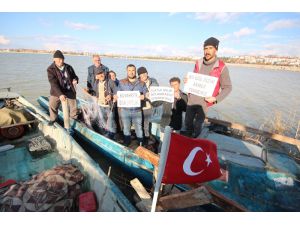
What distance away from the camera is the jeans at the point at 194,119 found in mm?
4605

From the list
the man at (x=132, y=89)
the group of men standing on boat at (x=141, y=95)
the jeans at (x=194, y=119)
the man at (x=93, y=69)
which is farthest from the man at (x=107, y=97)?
the jeans at (x=194, y=119)

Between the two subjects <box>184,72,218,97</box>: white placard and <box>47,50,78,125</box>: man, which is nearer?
<box>184,72,218,97</box>: white placard

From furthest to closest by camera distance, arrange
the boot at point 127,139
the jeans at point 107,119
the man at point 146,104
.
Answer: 1. the jeans at point 107,119
2. the boot at point 127,139
3. the man at point 146,104

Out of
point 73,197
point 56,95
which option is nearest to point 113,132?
point 56,95

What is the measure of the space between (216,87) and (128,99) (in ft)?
7.09

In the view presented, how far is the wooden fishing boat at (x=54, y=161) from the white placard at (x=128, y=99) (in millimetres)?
1506

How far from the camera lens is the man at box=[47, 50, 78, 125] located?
557 centimetres

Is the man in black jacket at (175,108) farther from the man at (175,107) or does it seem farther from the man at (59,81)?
the man at (59,81)

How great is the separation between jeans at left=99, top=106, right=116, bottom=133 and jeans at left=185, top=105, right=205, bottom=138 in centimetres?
227

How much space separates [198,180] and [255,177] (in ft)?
7.70

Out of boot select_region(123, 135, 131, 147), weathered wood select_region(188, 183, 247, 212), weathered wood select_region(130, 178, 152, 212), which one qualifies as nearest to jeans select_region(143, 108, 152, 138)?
boot select_region(123, 135, 131, 147)

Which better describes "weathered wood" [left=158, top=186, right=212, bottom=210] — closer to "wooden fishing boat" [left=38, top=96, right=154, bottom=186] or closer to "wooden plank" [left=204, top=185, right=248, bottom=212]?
"wooden plank" [left=204, top=185, right=248, bottom=212]

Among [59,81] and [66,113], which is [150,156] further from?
[59,81]
